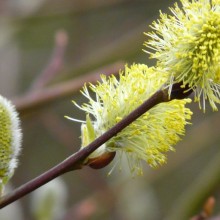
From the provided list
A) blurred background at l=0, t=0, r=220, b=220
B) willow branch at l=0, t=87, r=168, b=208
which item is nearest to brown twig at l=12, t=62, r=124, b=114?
blurred background at l=0, t=0, r=220, b=220

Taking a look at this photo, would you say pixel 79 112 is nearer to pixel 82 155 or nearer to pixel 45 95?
pixel 45 95

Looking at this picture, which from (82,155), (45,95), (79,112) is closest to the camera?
(82,155)

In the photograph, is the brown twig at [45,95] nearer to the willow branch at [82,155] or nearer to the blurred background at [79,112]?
the blurred background at [79,112]

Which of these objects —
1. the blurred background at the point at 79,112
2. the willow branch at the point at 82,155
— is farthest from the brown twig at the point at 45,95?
the willow branch at the point at 82,155

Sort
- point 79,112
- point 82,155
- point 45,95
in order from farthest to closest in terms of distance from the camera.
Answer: point 79,112 → point 45,95 → point 82,155

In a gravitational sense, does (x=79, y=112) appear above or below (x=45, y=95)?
below

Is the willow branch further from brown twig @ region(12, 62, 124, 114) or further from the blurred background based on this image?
brown twig @ region(12, 62, 124, 114)

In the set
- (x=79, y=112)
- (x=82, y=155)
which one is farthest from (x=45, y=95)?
(x=79, y=112)
